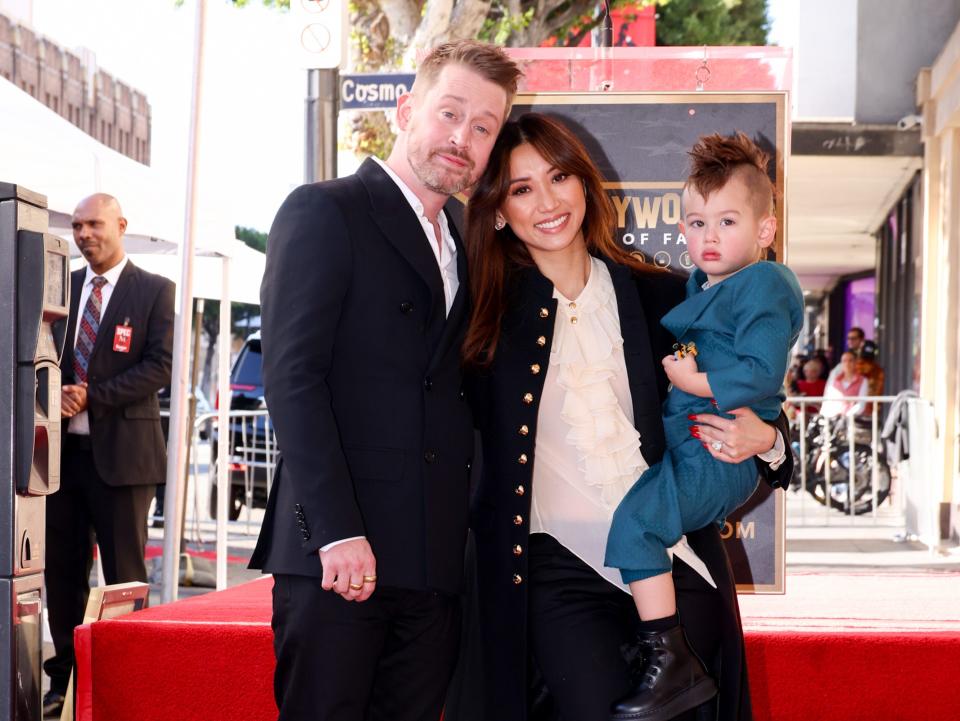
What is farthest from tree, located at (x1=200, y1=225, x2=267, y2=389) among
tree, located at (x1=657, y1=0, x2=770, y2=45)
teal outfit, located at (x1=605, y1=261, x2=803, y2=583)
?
teal outfit, located at (x1=605, y1=261, x2=803, y2=583)

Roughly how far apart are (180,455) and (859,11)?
38.3 ft

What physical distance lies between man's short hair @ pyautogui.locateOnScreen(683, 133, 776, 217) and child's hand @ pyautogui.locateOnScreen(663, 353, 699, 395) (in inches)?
15.3

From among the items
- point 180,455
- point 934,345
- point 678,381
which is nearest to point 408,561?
point 678,381

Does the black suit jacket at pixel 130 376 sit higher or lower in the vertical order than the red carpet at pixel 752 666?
higher

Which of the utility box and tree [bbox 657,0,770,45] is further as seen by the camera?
tree [bbox 657,0,770,45]

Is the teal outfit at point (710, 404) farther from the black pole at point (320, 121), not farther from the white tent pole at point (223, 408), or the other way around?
the white tent pole at point (223, 408)

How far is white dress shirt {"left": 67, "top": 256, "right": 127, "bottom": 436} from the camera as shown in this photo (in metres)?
5.25

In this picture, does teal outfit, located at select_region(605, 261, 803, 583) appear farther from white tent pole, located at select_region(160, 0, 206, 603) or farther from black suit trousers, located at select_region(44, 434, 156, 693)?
black suit trousers, located at select_region(44, 434, 156, 693)

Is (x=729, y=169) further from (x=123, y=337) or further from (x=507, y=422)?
(x=123, y=337)

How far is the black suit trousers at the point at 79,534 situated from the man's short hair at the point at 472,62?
3.17 meters

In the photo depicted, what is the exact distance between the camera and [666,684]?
7.80 feet

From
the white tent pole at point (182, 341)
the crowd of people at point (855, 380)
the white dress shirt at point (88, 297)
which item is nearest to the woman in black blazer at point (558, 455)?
the white tent pole at point (182, 341)

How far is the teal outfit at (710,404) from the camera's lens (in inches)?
97.0

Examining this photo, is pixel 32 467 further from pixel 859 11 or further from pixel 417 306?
pixel 859 11
